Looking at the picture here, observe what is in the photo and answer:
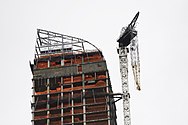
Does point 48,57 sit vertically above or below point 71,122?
above

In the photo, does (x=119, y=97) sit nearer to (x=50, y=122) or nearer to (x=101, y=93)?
(x=101, y=93)

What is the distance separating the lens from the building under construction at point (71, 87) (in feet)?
573

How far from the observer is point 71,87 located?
598 ft

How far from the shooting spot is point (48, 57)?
190m

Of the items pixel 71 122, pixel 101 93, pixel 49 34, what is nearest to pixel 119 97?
pixel 101 93

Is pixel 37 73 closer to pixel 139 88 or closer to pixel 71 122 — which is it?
pixel 71 122

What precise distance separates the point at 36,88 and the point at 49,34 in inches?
955

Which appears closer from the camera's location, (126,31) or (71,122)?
(71,122)

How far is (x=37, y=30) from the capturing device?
194 m

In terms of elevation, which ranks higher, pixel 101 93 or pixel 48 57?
pixel 48 57

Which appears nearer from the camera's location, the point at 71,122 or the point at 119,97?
the point at 71,122

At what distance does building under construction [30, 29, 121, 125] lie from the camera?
174500mm

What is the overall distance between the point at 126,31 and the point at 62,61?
1094 inches

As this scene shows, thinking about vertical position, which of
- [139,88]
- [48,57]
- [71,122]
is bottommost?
[71,122]
